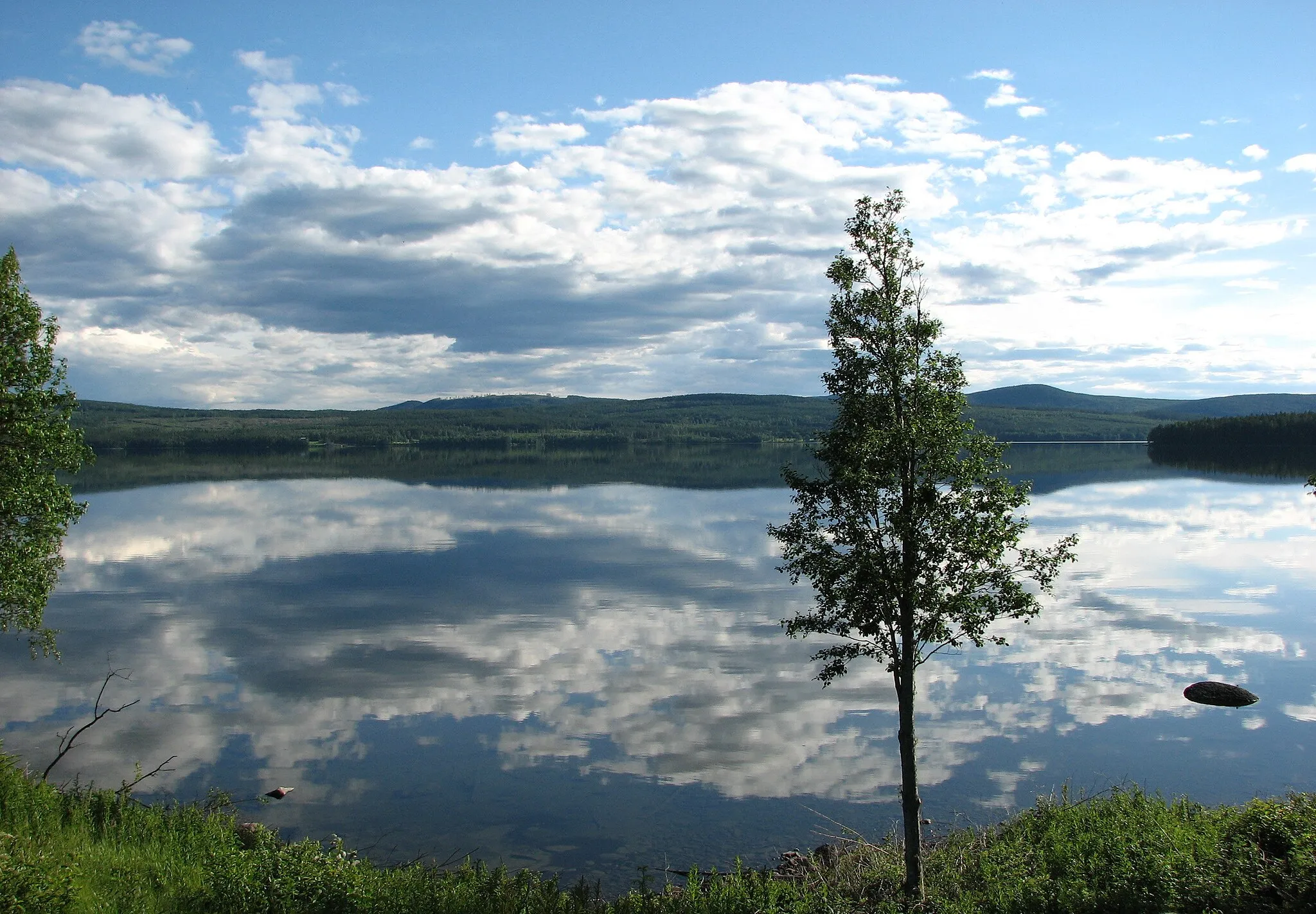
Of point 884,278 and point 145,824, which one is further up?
point 884,278

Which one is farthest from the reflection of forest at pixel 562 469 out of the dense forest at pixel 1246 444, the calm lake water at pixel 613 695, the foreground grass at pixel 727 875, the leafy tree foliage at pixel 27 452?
the foreground grass at pixel 727 875

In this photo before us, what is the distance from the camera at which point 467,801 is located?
17781 millimetres

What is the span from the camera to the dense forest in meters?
127

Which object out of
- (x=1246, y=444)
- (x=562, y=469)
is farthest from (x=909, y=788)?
(x=1246, y=444)

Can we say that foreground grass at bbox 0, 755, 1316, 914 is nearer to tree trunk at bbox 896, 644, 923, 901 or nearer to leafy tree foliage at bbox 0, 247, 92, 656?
tree trunk at bbox 896, 644, 923, 901

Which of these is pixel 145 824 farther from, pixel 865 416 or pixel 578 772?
pixel 865 416

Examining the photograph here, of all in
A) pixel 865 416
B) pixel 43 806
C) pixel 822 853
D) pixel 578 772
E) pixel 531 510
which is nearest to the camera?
pixel 865 416

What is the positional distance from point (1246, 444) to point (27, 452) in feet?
553

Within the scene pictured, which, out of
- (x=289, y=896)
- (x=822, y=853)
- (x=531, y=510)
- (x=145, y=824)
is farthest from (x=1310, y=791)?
(x=531, y=510)

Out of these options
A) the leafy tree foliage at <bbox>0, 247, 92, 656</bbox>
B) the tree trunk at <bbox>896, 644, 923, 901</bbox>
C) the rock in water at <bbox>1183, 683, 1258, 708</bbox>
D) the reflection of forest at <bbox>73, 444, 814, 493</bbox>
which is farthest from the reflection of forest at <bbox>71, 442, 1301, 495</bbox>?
the tree trunk at <bbox>896, 644, 923, 901</bbox>

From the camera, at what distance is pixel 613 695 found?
24312 millimetres

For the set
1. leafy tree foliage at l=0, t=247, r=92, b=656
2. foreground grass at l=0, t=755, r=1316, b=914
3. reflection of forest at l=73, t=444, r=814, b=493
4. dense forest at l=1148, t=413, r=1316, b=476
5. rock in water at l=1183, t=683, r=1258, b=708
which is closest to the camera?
foreground grass at l=0, t=755, r=1316, b=914

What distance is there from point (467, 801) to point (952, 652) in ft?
55.3

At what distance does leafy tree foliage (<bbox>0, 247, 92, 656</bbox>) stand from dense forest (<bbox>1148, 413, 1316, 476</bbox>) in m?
131
